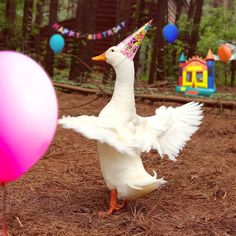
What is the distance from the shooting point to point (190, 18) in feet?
45.9

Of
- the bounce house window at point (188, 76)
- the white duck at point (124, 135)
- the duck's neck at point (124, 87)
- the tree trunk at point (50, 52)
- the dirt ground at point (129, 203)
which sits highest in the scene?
the tree trunk at point (50, 52)

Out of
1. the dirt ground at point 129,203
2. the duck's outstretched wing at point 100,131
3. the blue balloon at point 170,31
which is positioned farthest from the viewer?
the blue balloon at point 170,31

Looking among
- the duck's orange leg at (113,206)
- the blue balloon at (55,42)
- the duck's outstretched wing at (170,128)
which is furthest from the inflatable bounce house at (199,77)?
the duck's orange leg at (113,206)

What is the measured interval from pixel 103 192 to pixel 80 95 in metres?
5.79

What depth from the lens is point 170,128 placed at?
3158mm

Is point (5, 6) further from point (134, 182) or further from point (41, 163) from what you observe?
point (134, 182)

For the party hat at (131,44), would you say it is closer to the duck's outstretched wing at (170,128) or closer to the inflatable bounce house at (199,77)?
the duck's outstretched wing at (170,128)

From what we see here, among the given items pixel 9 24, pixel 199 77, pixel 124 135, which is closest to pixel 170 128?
pixel 124 135

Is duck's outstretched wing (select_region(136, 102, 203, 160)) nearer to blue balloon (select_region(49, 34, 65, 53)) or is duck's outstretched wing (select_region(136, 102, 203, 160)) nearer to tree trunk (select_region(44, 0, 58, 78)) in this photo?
blue balloon (select_region(49, 34, 65, 53))

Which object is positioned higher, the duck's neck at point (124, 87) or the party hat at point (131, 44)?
the party hat at point (131, 44)

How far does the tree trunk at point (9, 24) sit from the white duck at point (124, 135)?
9349 millimetres

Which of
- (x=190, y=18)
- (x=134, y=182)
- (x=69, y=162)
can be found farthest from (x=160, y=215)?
(x=190, y=18)

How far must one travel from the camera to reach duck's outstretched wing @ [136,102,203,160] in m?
2.86

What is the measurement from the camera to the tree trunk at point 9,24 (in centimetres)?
1157
